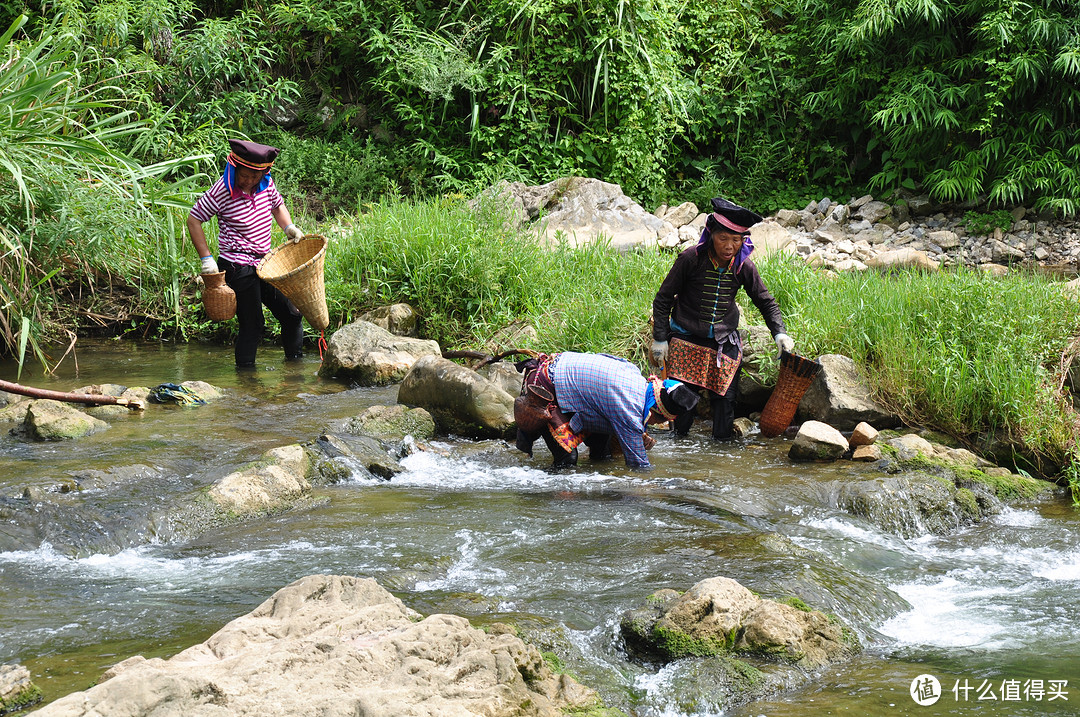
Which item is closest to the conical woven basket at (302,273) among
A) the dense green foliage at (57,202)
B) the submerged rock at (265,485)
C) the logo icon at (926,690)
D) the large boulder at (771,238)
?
the dense green foliage at (57,202)

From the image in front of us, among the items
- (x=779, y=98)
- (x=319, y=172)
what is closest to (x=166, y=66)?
(x=319, y=172)

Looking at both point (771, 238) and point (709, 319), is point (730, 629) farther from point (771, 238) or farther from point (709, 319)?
point (771, 238)

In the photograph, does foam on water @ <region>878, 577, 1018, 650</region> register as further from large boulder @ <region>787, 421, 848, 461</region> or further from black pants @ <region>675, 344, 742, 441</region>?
black pants @ <region>675, 344, 742, 441</region>

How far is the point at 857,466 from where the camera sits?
5.50m

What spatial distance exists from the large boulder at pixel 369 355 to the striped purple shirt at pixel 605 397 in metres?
2.35

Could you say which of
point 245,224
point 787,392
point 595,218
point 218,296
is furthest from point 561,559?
point 595,218

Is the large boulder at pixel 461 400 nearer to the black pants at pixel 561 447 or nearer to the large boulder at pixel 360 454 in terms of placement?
the black pants at pixel 561 447

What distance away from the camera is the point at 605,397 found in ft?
17.1

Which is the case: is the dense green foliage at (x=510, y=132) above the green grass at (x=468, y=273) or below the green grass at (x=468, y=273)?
above

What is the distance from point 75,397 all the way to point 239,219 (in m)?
1.85

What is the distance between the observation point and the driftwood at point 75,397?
19.2ft

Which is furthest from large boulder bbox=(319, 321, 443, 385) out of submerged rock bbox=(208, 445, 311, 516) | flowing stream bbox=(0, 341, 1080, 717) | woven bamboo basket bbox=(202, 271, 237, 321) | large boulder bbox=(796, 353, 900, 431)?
large boulder bbox=(796, 353, 900, 431)

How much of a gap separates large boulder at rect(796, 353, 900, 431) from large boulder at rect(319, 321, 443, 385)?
2.96 m

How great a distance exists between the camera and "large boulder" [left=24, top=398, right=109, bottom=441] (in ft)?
18.9
